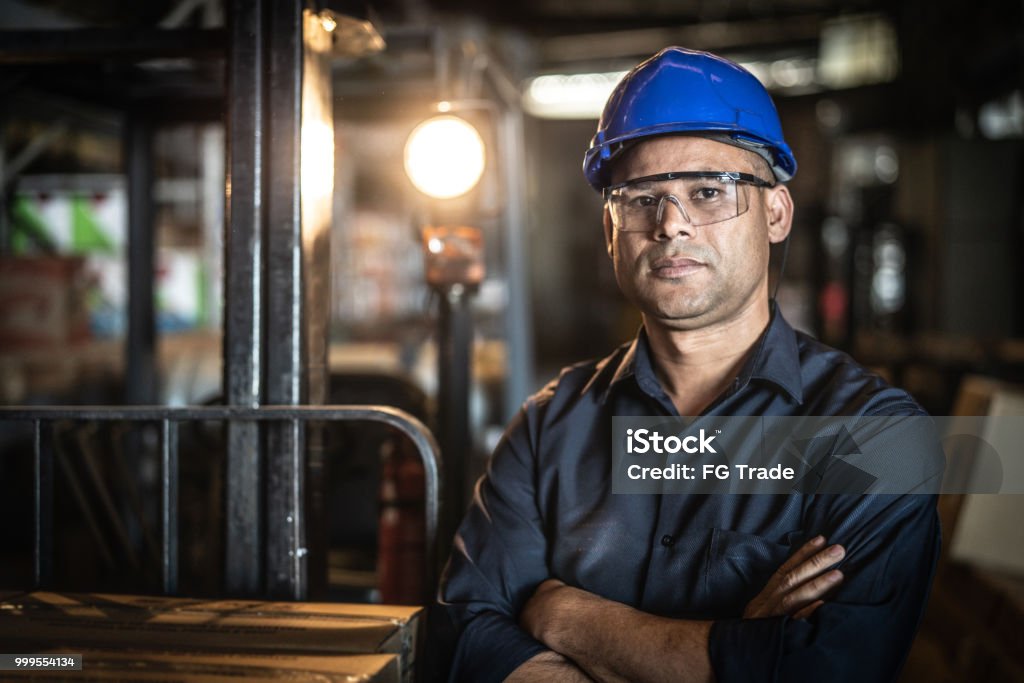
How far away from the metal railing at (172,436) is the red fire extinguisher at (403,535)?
3.60 ft

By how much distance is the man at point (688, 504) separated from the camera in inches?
68.1

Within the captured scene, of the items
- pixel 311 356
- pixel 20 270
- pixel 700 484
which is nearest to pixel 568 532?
pixel 700 484

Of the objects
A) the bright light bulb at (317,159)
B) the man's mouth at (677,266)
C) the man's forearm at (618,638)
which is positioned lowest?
the man's forearm at (618,638)

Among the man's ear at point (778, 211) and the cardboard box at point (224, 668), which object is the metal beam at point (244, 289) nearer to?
the cardboard box at point (224, 668)

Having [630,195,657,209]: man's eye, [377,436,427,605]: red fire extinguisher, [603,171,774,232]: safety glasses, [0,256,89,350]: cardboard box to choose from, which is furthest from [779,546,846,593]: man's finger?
[0,256,89,350]: cardboard box

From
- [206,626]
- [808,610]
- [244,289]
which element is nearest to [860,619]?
[808,610]

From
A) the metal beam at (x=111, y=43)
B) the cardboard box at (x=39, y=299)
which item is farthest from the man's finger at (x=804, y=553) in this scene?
the cardboard box at (x=39, y=299)

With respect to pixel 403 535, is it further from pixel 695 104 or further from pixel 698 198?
pixel 695 104

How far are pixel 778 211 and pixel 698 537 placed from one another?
3.11 feet

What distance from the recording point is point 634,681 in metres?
1.83

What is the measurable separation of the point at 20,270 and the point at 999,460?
6470 mm

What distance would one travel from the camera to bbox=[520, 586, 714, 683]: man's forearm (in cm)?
177

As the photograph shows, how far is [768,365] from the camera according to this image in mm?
2082

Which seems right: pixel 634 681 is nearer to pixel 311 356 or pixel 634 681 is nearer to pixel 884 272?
pixel 311 356
